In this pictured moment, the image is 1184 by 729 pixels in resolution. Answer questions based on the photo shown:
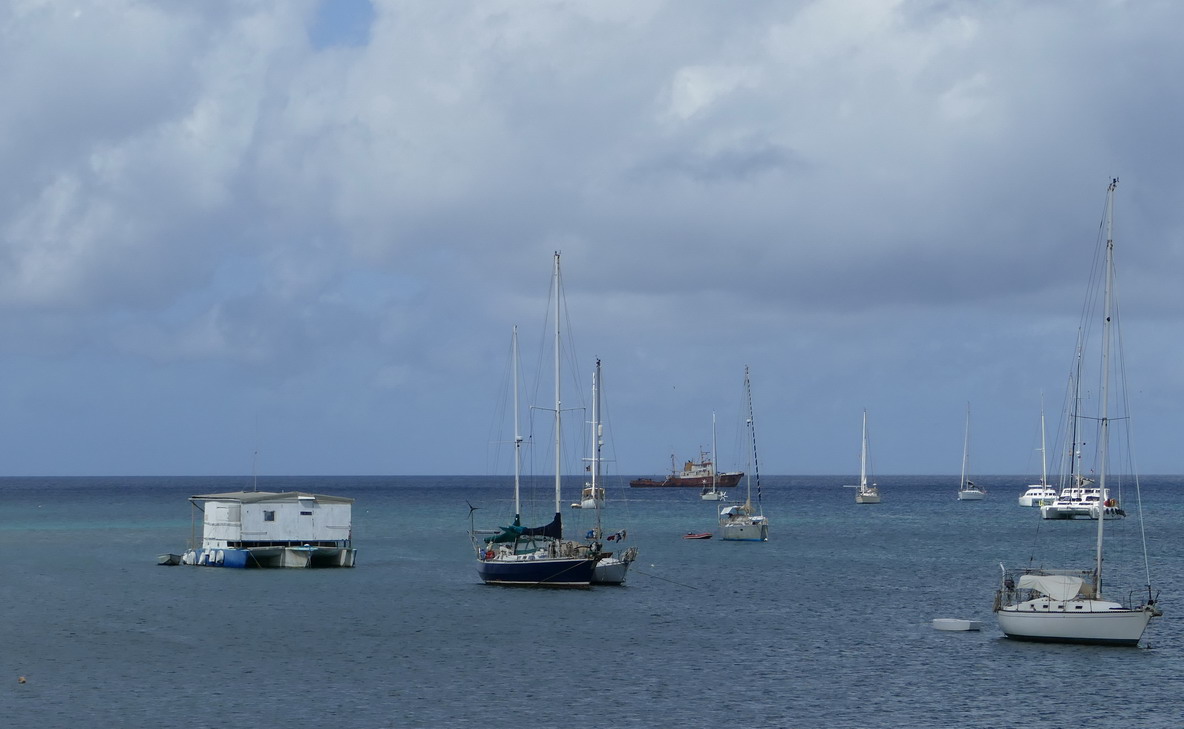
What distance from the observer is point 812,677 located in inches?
2147

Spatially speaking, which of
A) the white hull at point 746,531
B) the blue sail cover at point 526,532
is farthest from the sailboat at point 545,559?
the white hull at point 746,531

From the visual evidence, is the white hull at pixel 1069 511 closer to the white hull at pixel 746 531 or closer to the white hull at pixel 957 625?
the white hull at pixel 746 531

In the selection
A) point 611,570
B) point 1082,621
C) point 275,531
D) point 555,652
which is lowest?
point 555,652

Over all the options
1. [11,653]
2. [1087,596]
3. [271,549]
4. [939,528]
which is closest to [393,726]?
[11,653]

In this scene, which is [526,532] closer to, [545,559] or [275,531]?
[545,559]

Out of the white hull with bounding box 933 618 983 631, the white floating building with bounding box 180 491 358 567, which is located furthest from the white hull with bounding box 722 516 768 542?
the white hull with bounding box 933 618 983 631

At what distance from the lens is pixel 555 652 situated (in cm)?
6034

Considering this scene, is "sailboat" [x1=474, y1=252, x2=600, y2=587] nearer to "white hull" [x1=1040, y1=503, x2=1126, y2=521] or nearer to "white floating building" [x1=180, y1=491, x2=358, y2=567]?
"white floating building" [x1=180, y1=491, x2=358, y2=567]

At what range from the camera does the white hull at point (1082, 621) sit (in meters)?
58.6

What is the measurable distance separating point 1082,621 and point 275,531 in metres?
60.2

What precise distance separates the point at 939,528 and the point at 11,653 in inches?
4770

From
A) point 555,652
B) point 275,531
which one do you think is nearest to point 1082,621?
point 555,652

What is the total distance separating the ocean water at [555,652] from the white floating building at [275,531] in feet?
8.61

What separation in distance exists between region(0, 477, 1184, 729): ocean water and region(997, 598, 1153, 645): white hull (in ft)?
2.53
